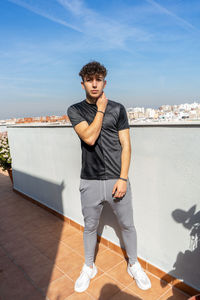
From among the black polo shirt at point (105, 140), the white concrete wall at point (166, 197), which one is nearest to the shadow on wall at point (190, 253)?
the white concrete wall at point (166, 197)

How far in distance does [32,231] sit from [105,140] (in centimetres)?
184

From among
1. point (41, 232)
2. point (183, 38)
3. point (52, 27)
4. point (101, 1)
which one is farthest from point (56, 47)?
point (41, 232)

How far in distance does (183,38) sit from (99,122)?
13.3 m

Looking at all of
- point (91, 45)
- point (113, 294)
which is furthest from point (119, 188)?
point (91, 45)

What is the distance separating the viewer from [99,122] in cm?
141

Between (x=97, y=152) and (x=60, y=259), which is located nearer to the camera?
(x=97, y=152)

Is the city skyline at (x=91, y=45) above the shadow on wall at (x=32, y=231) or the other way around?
above

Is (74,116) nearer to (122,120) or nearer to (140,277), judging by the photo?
(122,120)

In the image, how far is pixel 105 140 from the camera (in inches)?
60.1

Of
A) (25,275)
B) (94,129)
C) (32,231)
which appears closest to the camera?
(94,129)

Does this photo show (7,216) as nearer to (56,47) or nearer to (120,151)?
(120,151)

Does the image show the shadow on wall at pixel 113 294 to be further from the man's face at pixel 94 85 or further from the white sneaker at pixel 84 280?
the man's face at pixel 94 85

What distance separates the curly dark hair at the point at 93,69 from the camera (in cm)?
144

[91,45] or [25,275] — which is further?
[91,45]
